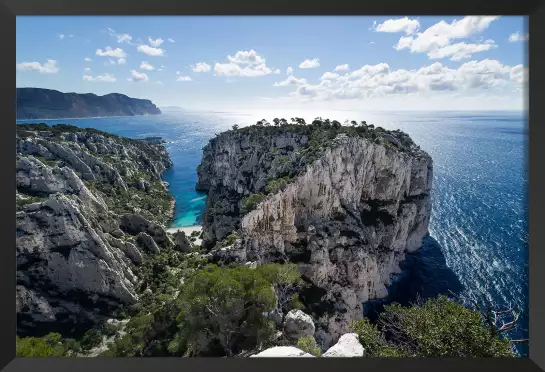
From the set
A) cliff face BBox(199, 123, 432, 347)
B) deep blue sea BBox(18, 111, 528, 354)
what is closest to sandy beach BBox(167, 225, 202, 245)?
deep blue sea BBox(18, 111, 528, 354)

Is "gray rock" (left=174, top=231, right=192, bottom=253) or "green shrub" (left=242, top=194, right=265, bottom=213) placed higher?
"green shrub" (left=242, top=194, right=265, bottom=213)

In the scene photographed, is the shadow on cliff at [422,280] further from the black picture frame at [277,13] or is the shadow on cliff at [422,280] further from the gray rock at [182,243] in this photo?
the black picture frame at [277,13]

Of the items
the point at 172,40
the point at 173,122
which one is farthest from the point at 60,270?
the point at 172,40

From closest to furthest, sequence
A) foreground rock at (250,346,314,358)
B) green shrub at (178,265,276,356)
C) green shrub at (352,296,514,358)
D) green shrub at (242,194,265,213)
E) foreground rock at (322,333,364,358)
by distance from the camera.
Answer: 1. foreground rock at (250,346,314,358)
2. green shrub at (352,296,514,358)
3. foreground rock at (322,333,364,358)
4. green shrub at (178,265,276,356)
5. green shrub at (242,194,265,213)

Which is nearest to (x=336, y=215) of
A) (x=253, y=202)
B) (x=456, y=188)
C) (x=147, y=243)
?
(x=253, y=202)

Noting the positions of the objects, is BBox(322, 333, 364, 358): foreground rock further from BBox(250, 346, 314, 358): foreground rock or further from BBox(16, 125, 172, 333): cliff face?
BBox(16, 125, 172, 333): cliff face

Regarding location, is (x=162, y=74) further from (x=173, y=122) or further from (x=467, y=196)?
(x=467, y=196)
